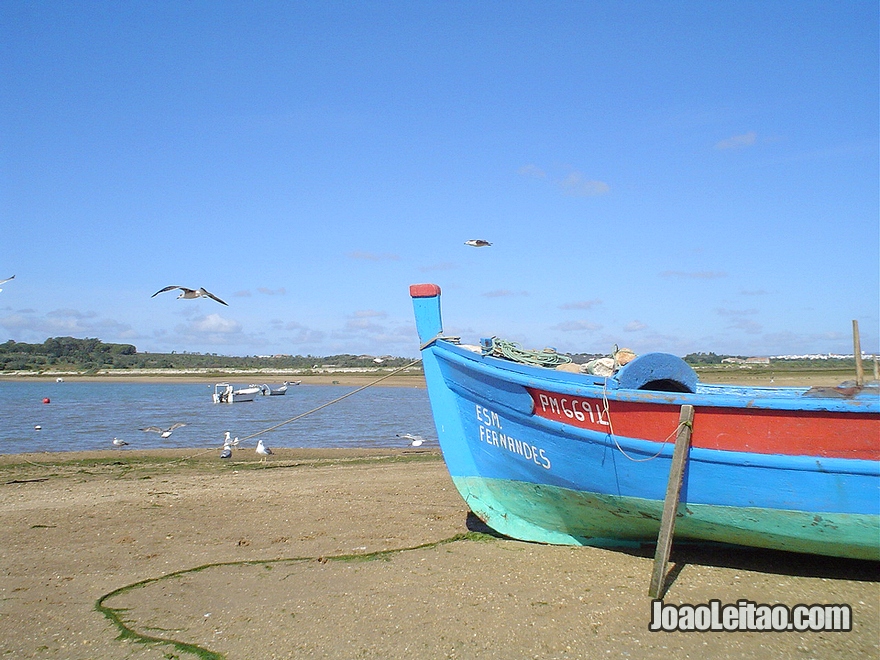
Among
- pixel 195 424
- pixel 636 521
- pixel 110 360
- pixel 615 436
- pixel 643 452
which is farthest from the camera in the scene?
pixel 110 360

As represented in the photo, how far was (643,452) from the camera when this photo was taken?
5.80 metres

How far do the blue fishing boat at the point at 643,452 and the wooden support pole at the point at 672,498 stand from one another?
125 millimetres

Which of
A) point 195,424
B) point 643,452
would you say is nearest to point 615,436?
point 643,452

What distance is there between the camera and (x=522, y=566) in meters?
6.39

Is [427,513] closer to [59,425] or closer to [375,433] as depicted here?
[375,433]

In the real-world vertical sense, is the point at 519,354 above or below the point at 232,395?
above

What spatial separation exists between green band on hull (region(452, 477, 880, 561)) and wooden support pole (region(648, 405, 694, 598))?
0.32m

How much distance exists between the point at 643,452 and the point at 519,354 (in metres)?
1.97

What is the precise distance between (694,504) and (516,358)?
232 cm

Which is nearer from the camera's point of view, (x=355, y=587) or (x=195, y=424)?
(x=355, y=587)

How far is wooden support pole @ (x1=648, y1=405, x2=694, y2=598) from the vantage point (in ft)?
17.7

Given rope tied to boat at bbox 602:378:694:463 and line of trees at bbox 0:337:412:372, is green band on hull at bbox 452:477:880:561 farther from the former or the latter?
line of trees at bbox 0:337:412:372

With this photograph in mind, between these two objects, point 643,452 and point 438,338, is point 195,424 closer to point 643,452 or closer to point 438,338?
point 438,338

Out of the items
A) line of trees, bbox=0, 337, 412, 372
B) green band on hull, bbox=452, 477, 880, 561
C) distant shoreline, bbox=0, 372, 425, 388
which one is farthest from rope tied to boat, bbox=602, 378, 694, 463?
line of trees, bbox=0, 337, 412, 372
